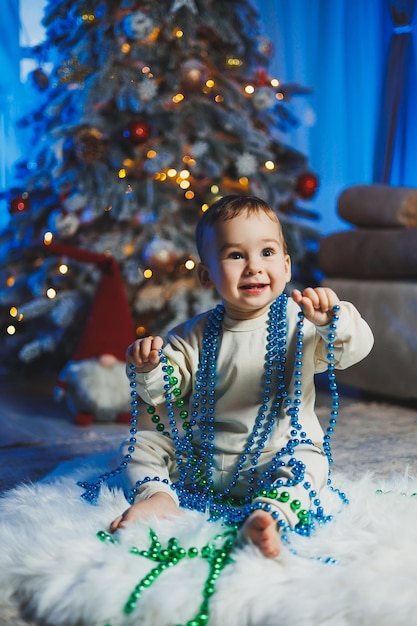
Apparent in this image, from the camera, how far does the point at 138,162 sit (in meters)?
2.56

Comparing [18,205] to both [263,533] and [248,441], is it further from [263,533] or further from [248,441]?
[263,533]

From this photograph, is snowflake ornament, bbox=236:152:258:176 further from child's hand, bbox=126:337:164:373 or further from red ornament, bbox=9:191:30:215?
child's hand, bbox=126:337:164:373

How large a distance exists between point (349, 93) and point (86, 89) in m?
1.54

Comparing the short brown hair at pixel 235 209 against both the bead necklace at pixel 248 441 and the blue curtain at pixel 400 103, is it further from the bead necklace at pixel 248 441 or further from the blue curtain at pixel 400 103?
the blue curtain at pixel 400 103

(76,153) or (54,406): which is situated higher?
(76,153)

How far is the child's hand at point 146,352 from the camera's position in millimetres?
1162

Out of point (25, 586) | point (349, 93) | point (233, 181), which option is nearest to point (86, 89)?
point (233, 181)

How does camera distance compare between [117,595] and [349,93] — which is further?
[349,93]

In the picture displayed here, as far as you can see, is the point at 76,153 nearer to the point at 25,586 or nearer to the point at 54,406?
the point at 54,406

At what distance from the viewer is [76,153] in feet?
8.23

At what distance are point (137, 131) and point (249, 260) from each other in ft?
4.67

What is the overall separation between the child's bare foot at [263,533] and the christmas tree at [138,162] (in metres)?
1.51

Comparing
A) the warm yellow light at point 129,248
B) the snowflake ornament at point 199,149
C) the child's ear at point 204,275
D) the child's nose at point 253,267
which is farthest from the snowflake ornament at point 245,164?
the child's nose at point 253,267

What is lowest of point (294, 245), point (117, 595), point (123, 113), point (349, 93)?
point (117, 595)
